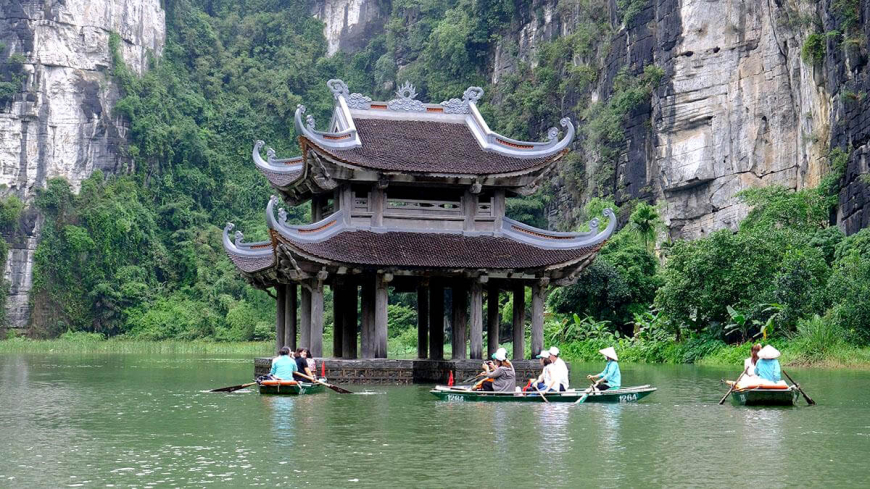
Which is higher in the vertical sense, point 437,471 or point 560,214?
point 560,214

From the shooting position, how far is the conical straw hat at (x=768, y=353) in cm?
2005

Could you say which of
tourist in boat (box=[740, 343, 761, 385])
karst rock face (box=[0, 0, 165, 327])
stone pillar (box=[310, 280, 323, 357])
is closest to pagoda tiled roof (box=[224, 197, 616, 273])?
stone pillar (box=[310, 280, 323, 357])

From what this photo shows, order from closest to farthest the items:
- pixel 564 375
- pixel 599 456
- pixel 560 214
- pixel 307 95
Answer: pixel 599 456, pixel 564 375, pixel 560 214, pixel 307 95

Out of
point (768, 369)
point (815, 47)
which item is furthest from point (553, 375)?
point (815, 47)

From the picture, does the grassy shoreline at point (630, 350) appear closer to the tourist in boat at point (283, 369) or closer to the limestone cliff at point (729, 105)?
the limestone cliff at point (729, 105)

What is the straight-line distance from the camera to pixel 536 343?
28469 mm

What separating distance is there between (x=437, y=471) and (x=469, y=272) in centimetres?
1396

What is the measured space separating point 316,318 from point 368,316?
2.00 m

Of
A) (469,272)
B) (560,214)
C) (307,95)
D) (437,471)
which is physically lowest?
(437,471)

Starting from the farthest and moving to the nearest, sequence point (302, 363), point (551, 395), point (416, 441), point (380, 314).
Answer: point (380, 314), point (302, 363), point (551, 395), point (416, 441)

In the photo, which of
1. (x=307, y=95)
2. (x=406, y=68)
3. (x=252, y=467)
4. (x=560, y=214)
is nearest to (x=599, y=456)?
(x=252, y=467)

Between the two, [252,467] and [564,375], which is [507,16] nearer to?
[564,375]

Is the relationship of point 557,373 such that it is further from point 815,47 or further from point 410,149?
point 815,47

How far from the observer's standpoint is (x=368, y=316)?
28641mm
